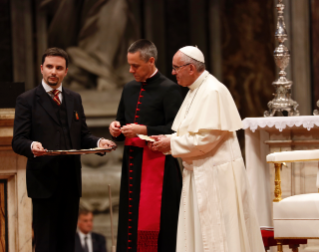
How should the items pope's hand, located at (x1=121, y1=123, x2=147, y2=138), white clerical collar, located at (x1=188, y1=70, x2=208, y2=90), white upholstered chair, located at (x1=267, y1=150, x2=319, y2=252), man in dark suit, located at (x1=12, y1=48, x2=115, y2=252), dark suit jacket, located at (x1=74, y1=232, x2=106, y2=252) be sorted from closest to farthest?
man in dark suit, located at (x1=12, y1=48, x2=115, y2=252) → white upholstered chair, located at (x1=267, y1=150, x2=319, y2=252) → white clerical collar, located at (x1=188, y1=70, x2=208, y2=90) → pope's hand, located at (x1=121, y1=123, x2=147, y2=138) → dark suit jacket, located at (x1=74, y1=232, x2=106, y2=252)

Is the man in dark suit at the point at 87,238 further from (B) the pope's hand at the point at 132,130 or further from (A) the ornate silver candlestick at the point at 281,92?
(A) the ornate silver candlestick at the point at 281,92

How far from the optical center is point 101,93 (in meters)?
7.50

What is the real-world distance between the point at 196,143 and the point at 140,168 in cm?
68

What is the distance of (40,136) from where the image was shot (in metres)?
3.56

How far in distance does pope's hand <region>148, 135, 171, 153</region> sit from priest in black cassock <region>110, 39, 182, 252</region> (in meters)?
0.19

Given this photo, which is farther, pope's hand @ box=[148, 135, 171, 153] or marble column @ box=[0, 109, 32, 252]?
marble column @ box=[0, 109, 32, 252]

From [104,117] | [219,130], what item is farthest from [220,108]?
[104,117]

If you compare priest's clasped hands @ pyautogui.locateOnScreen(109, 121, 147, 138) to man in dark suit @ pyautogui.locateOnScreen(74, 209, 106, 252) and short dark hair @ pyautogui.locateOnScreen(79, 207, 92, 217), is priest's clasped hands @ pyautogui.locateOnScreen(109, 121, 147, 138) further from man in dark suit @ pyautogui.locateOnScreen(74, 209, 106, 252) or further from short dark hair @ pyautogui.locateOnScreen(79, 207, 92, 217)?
short dark hair @ pyautogui.locateOnScreen(79, 207, 92, 217)

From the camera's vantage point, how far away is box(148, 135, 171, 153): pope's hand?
3.80 metres

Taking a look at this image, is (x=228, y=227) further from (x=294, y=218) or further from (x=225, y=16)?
(x=225, y=16)

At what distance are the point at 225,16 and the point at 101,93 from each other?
7.13 feet

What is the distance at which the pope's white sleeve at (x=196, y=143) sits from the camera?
360 centimetres

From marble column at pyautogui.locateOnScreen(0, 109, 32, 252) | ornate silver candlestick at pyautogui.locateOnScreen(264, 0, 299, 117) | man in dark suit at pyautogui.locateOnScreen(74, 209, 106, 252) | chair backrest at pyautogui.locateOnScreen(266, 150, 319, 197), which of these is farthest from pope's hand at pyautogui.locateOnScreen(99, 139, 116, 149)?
man in dark suit at pyautogui.locateOnScreen(74, 209, 106, 252)

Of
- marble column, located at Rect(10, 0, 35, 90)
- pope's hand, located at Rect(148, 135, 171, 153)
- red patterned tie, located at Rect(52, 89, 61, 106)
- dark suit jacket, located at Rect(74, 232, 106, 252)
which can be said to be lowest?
dark suit jacket, located at Rect(74, 232, 106, 252)
